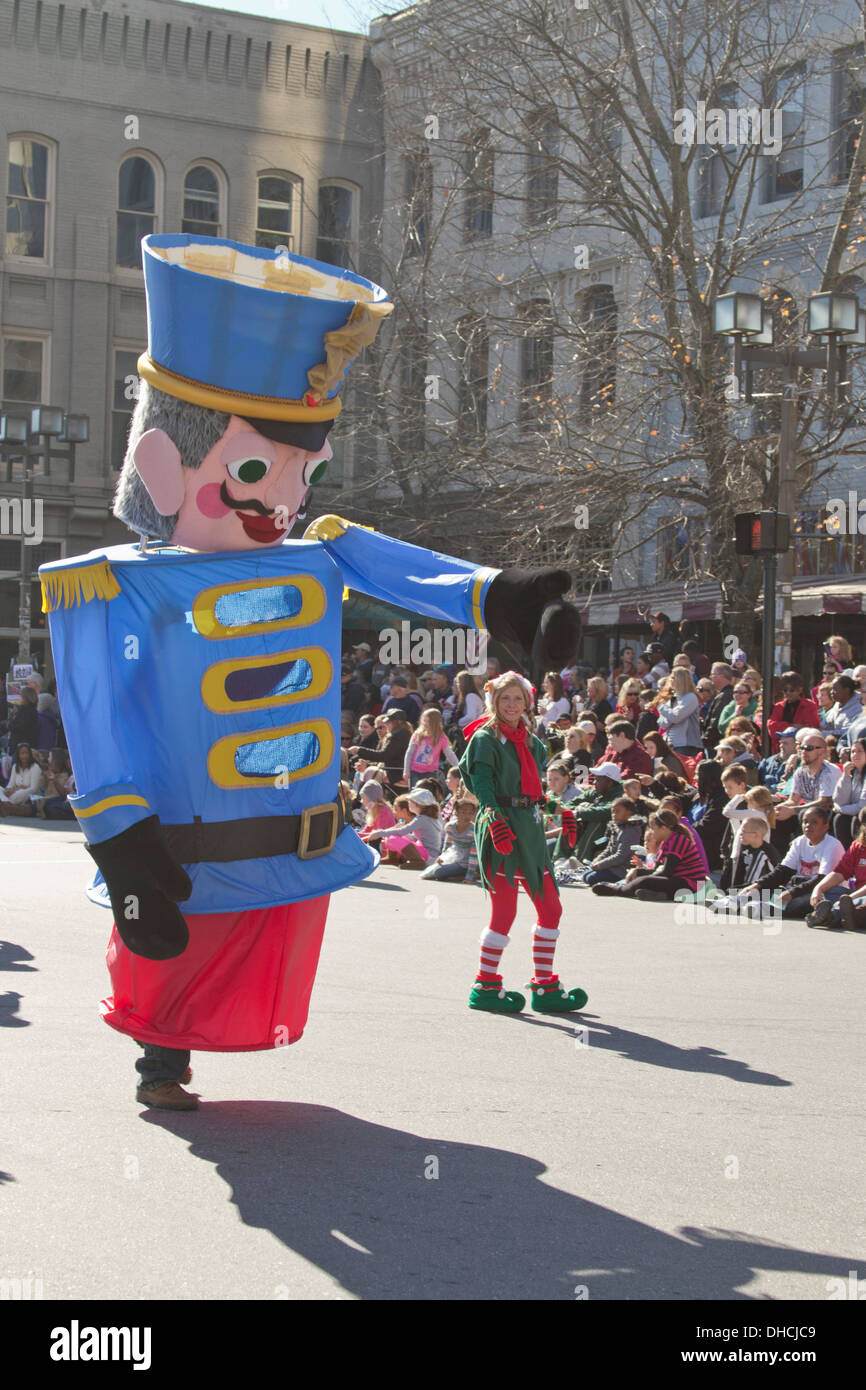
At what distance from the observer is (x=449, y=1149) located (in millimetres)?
5059

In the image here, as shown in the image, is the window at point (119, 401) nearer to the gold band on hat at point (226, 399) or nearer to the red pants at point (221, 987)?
the gold band on hat at point (226, 399)

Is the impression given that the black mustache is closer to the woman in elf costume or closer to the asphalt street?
the asphalt street

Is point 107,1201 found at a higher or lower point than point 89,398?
lower

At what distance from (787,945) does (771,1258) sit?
6.15 meters

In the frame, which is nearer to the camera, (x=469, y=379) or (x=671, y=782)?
(x=671, y=782)

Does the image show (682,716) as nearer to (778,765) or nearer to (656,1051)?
(778,765)

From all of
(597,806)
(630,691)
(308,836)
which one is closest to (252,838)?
(308,836)

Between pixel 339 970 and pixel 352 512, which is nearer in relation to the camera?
pixel 339 970

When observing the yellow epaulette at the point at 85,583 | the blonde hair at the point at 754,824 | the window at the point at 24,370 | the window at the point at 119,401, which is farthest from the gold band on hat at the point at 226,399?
the window at the point at 24,370

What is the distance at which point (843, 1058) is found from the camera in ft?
22.1

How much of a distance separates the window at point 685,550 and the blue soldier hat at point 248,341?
14486 mm

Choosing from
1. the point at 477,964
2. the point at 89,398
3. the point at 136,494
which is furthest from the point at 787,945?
the point at 89,398

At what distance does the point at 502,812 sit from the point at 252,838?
2826mm

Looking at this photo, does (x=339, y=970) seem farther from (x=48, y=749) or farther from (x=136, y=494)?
(x=48, y=749)
